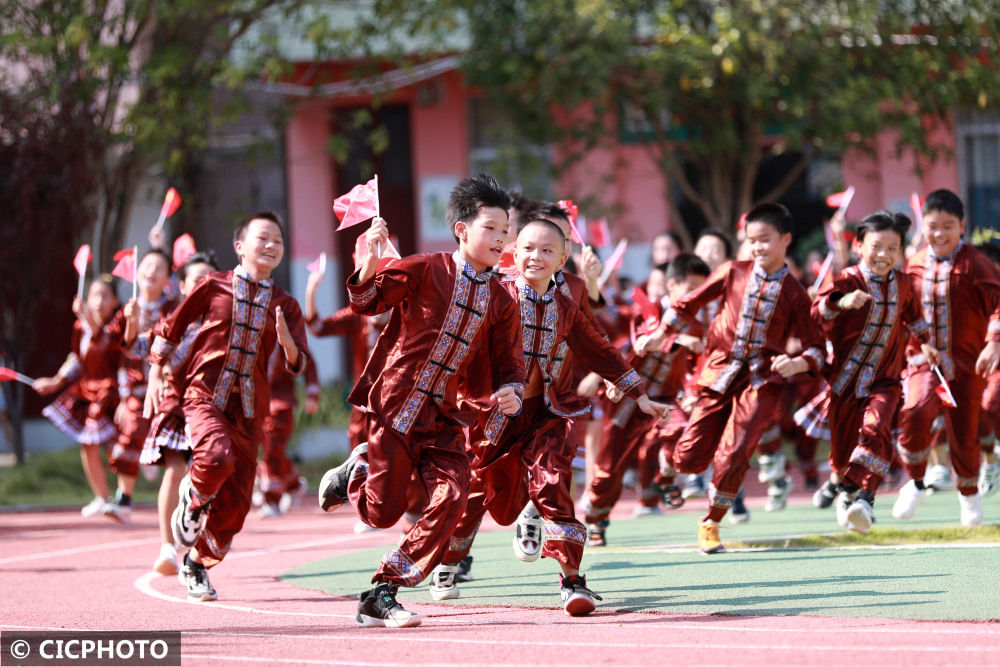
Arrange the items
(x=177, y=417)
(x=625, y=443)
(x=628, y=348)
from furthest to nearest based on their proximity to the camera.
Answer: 1. (x=628, y=348)
2. (x=625, y=443)
3. (x=177, y=417)

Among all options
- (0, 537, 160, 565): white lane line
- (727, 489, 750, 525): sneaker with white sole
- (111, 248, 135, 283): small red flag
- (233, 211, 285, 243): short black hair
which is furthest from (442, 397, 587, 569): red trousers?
(0, 537, 160, 565): white lane line

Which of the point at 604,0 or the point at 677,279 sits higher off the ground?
the point at 604,0

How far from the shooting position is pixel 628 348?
10836 mm

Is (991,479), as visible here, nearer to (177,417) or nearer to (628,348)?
(628,348)

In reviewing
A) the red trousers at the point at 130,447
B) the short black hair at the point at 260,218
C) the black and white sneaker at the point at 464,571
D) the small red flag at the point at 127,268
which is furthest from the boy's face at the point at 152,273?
the black and white sneaker at the point at 464,571

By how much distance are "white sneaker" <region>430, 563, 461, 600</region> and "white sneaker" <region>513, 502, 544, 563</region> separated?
0.32 m

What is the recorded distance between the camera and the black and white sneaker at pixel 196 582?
6738 mm

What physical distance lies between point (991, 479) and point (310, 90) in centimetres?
1131

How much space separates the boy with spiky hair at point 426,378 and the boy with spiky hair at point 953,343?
2.97 metres

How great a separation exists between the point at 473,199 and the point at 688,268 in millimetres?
3259

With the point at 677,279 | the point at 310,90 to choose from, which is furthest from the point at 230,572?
the point at 310,90

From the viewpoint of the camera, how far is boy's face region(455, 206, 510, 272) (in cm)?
588

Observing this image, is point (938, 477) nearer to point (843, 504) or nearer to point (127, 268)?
point (843, 504)

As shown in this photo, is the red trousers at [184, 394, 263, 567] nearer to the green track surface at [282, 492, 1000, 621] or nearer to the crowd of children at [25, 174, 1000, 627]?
the crowd of children at [25, 174, 1000, 627]
